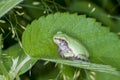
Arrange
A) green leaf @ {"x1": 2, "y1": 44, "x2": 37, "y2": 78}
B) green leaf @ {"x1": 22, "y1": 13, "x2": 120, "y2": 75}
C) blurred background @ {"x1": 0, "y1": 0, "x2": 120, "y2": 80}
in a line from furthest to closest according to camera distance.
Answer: blurred background @ {"x1": 0, "y1": 0, "x2": 120, "y2": 80} → green leaf @ {"x1": 22, "y1": 13, "x2": 120, "y2": 75} → green leaf @ {"x1": 2, "y1": 44, "x2": 37, "y2": 78}

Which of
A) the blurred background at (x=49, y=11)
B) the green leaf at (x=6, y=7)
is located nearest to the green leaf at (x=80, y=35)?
the green leaf at (x=6, y=7)

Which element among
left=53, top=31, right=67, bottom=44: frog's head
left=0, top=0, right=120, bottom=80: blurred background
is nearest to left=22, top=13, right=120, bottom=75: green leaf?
left=53, top=31, right=67, bottom=44: frog's head

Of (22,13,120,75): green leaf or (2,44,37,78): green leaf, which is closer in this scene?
(2,44,37,78): green leaf

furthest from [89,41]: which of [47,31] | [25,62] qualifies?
[25,62]

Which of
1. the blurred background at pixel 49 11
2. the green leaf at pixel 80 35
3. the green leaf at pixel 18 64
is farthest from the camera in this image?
the blurred background at pixel 49 11

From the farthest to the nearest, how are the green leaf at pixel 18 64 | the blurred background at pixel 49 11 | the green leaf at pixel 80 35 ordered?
the blurred background at pixel 49 11 → the green leaf at pixel 80 35 → the green leaf at pixel 18 64

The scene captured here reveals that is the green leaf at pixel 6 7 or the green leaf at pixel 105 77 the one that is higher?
the green leaf at pixel 6 7

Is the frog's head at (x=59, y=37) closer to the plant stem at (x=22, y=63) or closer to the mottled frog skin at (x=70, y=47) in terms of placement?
the mottled frog skin at (x=70, y=47)

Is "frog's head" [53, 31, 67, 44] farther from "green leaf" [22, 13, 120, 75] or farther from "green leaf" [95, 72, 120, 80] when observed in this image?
"green leaf" [95, 72, 120, 80]

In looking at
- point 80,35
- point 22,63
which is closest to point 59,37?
point 80,35

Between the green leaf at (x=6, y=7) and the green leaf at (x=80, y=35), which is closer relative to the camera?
the green leaf at (x=6, y=7)
